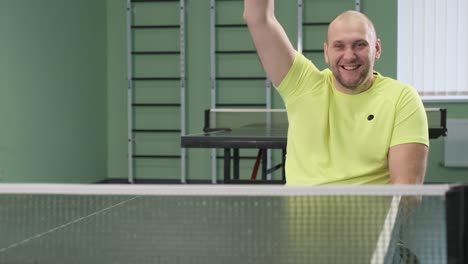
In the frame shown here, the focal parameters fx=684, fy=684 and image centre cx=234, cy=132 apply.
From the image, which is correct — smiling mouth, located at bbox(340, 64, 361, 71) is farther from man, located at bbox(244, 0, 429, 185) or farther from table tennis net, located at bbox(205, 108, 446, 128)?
table tennis net, located at bbox(205, 108, 446, 128)

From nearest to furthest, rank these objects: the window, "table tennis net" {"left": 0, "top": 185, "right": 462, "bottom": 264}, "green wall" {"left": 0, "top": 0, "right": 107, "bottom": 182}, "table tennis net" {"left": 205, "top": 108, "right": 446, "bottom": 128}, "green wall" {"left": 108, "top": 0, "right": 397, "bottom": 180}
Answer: "table tennis net" {"left": 0, "top": 185, "right": 462, "bottom": 264}
"table tennis net" {"left": 205, "top": 108, "right": 446, "bottom": 128}
"green wall" {"left": 0, "top": 0, "right": 107, "bottom": 182}
the window
"green wall" {"left": 108, "top": 0, "right": 397, "bottom": 180}

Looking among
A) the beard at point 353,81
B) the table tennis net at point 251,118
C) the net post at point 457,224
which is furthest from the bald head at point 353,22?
the table tennis net at point 251,118

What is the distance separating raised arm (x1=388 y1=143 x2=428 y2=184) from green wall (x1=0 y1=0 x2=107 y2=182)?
16.7 ft

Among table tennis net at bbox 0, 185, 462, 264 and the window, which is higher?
the window

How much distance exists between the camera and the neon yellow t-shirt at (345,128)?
2180 mm

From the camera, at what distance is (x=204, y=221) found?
1477 millimetres

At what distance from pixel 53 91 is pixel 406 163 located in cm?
612

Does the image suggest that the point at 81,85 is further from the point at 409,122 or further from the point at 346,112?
the point at 409,122

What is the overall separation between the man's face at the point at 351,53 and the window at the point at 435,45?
6568mm

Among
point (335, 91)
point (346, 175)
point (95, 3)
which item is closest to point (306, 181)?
point (346, 175)

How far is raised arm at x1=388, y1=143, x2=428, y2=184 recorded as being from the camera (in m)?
2.12

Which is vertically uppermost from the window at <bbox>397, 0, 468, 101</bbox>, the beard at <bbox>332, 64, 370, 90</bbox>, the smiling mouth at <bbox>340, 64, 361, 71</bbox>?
the window at <bbox>397, 0, 468, 101</bbox>

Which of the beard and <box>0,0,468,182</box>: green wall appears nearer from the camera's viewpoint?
the beard

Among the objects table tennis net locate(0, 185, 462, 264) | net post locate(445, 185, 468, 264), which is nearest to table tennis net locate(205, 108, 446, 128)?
table tennis net locate(0, 185, 462, 264)
